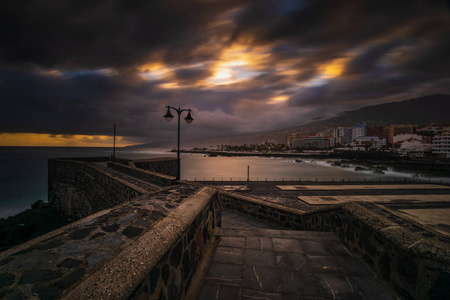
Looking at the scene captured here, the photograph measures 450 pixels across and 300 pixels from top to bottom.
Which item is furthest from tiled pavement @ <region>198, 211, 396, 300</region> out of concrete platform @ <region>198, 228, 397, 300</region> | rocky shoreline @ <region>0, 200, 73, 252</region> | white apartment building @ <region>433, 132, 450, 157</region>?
white apartment building @ <region>433, 132, 450, 157</region>

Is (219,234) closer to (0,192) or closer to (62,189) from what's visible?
(62,189)

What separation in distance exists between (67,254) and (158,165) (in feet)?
59.7

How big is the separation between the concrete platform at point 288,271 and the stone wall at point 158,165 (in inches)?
612

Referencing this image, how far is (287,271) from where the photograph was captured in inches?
104

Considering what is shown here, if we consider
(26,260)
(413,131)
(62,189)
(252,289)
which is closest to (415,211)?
(252,289)

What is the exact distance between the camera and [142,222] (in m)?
2.48

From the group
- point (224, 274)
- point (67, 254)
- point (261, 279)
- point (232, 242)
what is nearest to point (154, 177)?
point (232, 242)

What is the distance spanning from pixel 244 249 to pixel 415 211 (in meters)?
15.5

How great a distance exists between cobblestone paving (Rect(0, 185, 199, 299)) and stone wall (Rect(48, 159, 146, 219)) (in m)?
5.17

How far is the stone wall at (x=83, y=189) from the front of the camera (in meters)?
9.35

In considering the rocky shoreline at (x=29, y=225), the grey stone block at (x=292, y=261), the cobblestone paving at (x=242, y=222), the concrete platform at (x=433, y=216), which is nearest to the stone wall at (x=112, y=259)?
the grey stone block at (x=292, y=261)

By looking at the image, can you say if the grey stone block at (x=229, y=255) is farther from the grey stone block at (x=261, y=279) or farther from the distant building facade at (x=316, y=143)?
the distant building facade at (x=316, y=143)

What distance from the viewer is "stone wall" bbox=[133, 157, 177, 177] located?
17.2 meters

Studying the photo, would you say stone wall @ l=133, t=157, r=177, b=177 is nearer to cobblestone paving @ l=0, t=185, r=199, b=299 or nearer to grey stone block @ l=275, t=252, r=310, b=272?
cobblestone paving @ l=0, t=185, r=199, b=299
